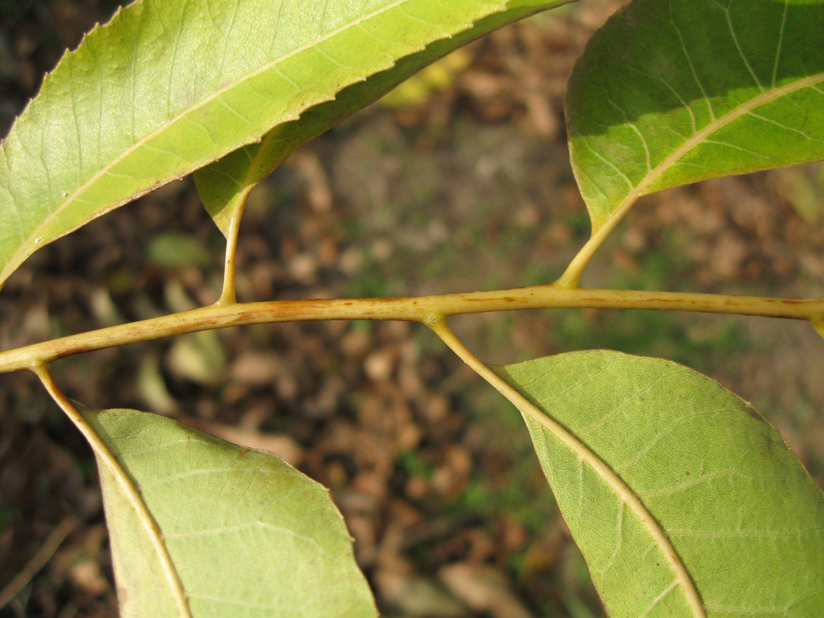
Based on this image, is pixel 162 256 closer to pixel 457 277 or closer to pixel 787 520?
pixel 457 277

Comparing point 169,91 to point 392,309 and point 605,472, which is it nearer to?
point 392,309

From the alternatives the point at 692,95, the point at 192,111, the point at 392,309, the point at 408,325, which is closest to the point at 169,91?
the point at 192,111

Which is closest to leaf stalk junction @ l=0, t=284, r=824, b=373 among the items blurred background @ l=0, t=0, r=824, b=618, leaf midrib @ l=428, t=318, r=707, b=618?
leaf midrib @ l=428, t=318, r=707, b=618

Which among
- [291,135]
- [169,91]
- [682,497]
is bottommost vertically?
[682,497]

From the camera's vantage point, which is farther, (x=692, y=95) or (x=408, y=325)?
(x=408, y=325)

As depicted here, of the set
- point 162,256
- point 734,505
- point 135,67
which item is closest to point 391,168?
point 162,256
